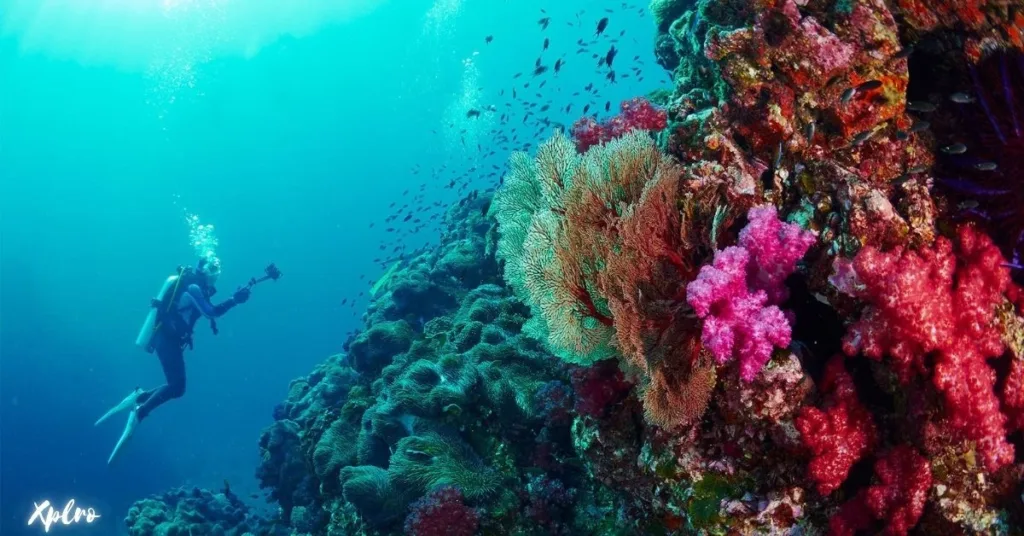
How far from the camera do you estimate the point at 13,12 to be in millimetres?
69062

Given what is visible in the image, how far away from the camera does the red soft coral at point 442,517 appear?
6.25 meters

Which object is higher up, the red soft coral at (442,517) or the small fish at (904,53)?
the small fish at (904,53)

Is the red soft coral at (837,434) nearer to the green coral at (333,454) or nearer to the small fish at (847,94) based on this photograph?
the small fish at (847,94)

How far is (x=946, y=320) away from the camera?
3158 mm

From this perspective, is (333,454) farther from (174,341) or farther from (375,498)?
(174,341)

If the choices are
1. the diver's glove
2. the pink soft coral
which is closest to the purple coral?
the pink soft coral

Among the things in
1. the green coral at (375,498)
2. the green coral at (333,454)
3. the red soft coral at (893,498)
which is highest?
the green coral at (333,454)

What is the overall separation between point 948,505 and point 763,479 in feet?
3.42

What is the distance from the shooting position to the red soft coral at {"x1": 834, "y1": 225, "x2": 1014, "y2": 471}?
307 cm

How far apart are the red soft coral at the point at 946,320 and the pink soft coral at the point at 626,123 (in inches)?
153

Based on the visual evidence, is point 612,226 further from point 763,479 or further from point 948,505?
point 948,505

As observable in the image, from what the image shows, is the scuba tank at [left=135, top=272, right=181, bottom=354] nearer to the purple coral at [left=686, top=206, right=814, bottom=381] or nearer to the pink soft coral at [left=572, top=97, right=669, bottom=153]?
the pink soft coral at [left=572, top=97, right=669, bottom=153]

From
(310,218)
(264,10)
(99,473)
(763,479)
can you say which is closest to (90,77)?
(264,10)
